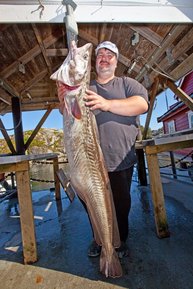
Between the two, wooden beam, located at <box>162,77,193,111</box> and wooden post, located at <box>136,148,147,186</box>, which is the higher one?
wooden beam, located at <box>162,77,193,111</box>

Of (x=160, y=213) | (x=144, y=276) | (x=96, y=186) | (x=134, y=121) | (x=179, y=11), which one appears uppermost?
Result: (x=179, y=11)

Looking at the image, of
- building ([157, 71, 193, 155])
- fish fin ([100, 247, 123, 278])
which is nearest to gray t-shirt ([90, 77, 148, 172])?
fish fin ([100, 247, 123, 278])

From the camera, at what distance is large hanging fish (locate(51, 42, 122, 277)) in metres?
1.60

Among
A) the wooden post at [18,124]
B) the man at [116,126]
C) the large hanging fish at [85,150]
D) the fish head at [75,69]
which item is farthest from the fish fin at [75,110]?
the wooden post at [18,124]

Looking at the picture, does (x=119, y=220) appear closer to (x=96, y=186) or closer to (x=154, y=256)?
(x=154, y=256)

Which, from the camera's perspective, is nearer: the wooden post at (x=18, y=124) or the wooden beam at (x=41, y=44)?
the wooden beam at (x=41, y=44)

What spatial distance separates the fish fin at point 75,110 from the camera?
1.60 meters

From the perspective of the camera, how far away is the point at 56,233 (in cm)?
324

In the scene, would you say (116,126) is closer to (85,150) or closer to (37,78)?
(85,150)

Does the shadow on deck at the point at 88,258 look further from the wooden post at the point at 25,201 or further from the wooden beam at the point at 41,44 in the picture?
the wooden beam at the point at 41,44

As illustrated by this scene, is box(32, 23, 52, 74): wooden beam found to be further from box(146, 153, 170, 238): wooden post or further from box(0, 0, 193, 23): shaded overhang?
box(146, 153, 170, 238): wooden post

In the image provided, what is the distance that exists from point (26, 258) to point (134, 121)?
6.43 ft

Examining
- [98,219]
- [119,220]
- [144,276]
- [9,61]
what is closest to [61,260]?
[119,220]

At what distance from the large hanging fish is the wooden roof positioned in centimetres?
201
